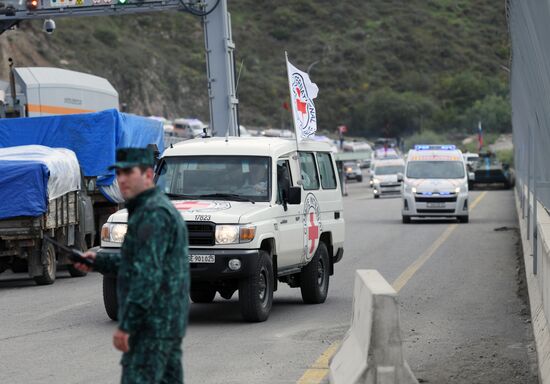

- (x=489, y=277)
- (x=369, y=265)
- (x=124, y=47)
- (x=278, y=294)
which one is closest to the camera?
(x=278, y=294)

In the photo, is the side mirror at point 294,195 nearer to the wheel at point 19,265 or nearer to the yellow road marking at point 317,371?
the yellow road marking at point 317,371

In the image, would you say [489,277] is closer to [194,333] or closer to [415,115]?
[194,333]

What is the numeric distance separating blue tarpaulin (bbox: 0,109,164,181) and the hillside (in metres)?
79.1

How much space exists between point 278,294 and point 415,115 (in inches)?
5274

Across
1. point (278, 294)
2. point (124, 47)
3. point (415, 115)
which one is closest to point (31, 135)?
point (278, 294)

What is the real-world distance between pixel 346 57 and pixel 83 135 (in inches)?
5275

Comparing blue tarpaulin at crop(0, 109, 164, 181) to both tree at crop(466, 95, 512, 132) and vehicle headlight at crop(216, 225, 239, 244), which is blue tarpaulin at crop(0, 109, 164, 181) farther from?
tree at crop(466, 95, 512, 132)

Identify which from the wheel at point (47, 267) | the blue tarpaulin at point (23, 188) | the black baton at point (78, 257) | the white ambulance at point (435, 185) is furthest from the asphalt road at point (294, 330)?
the white ambulance at point (435, 185)

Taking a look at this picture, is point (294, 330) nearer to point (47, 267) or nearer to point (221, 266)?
point (221, 266)

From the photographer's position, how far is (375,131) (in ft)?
504

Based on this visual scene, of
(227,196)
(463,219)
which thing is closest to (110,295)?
(227,196)

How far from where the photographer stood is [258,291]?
13.3 metres

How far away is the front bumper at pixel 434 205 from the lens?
34.2m

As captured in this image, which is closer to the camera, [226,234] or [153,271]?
[153,271]
